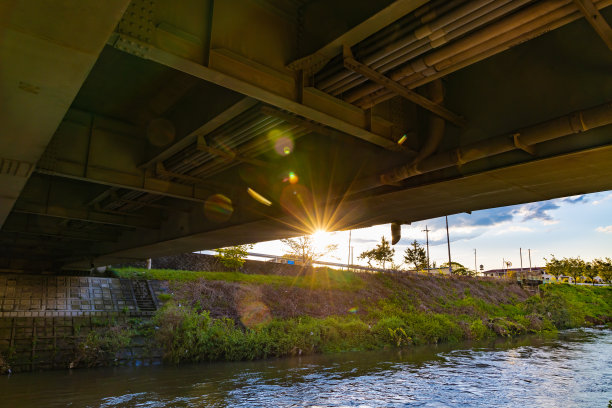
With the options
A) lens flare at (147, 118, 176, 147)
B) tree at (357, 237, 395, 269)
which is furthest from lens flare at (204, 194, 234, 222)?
tree at (357, 237, 395, 269)

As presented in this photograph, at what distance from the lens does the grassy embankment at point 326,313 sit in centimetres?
2077

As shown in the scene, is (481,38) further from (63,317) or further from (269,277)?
(269,277)

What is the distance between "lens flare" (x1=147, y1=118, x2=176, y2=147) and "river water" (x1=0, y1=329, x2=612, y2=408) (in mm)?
7746

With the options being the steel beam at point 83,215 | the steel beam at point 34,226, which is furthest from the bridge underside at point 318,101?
the steel beam at point 34,226

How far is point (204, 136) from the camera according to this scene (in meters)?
7.26

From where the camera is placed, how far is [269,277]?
3284 centimetres

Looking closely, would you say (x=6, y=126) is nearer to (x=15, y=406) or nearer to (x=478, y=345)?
(x=15, y=406)

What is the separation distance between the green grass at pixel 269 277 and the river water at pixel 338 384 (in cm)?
1048

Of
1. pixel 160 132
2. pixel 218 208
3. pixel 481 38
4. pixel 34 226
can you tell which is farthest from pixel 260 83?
pixel 34 226

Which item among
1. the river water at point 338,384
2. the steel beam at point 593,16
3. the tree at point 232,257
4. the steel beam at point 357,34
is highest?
the steel beam at point 357,34

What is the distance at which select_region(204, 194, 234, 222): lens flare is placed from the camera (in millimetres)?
10461

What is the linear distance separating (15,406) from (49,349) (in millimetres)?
7706

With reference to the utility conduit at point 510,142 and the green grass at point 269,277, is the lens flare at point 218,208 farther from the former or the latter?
the green grass at point 269,277

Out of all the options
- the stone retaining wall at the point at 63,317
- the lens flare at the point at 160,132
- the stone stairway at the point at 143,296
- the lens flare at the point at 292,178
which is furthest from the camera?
the stone stairway at the point at 143,296
